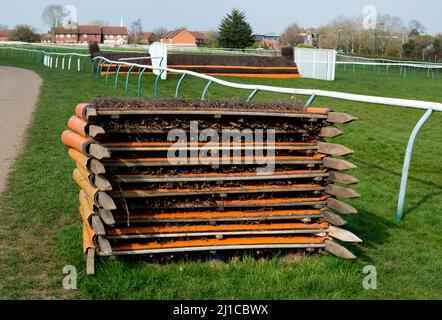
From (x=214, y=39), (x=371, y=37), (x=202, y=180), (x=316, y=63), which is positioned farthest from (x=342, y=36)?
(x=202, y=180)

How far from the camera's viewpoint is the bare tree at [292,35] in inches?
4067

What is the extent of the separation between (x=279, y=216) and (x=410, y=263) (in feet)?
4.01

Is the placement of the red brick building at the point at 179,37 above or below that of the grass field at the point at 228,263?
above

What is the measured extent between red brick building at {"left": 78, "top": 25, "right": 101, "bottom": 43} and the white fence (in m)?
119

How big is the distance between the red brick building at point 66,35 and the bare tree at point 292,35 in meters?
53.6

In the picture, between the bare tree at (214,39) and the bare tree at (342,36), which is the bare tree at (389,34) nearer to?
the bare tree at (342,36)

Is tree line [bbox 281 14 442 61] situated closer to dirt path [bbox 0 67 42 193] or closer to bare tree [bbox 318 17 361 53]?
bare tree [bbox 318 17 361 53]

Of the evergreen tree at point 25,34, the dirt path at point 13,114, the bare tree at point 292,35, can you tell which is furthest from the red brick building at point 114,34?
the dirt path at point 13,114

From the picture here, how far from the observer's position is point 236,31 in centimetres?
7600

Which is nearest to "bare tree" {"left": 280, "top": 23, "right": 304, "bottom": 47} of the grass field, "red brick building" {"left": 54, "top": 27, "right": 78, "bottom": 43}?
"red brick building" {"left": 54, "top": 27, "right": 78, "bottom": 43}

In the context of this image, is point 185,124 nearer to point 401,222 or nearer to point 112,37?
point 401,222

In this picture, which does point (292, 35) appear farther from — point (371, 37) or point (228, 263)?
point (228, 263)

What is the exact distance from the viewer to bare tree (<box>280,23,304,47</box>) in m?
103

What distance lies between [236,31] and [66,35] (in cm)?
7511
